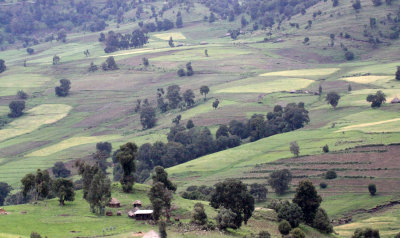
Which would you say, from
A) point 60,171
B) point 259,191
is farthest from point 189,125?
point 259,191

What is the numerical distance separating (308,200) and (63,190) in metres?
40.6

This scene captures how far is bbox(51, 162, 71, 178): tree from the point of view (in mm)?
160375

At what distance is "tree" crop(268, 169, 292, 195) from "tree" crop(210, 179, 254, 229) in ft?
87.1

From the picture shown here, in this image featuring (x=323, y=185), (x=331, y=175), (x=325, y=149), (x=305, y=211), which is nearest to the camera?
(x=305, y=211)

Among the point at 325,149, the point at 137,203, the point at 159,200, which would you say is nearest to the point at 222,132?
the point at 325,149

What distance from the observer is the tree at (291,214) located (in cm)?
9881

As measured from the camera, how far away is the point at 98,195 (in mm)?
95812

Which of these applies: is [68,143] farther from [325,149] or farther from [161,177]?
[161,177]

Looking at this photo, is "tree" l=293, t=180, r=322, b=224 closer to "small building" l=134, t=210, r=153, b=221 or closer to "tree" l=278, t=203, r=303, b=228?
"tree" l=278, t=203, r=303, b=228

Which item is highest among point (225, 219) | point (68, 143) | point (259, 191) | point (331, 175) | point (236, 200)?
point (236, 200)

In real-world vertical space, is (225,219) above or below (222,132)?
above

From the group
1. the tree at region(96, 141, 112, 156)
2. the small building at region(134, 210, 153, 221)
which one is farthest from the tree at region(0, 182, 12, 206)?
the small building at region(134, 210, 153, 221)

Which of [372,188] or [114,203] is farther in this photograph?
[372,188]

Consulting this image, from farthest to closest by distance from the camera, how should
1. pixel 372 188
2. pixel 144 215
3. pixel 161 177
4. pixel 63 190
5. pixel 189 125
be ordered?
1. pixel 189 125
2. pixel 372 188
3. pixel 161 177
4. pixel 63 190
5. pixel 144 215
